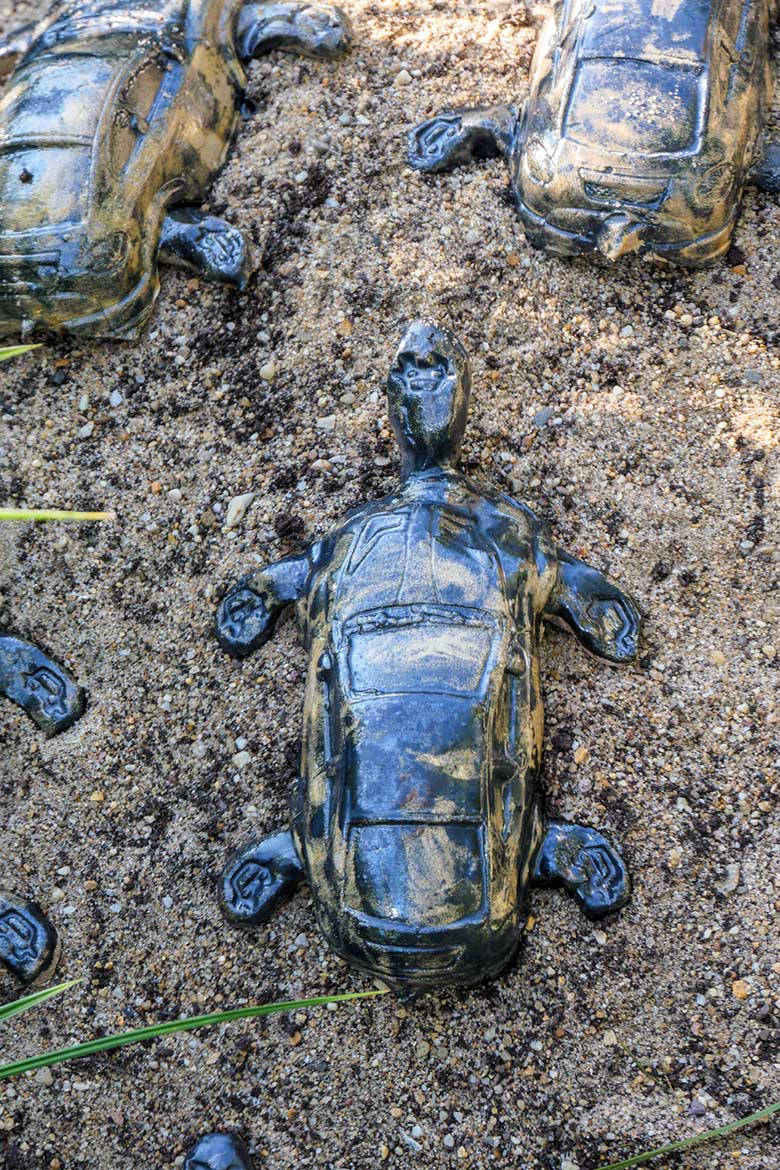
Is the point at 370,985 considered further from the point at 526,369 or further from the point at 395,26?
the point at 395,26

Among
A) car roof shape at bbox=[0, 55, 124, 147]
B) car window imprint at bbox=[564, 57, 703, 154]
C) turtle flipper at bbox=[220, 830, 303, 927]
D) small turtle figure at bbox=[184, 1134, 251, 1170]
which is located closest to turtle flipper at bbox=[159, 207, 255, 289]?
car roof shape at bbox=[0, 55, 124, 147]

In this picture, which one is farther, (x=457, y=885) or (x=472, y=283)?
(x=472, y=283)

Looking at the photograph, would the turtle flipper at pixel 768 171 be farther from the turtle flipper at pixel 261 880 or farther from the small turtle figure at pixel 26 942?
the small turtle figure at pixel 26 942

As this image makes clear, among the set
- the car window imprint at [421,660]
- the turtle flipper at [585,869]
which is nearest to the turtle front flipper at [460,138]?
the car window imprint at [421,660]

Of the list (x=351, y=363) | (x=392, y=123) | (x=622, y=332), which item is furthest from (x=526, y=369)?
(x=392, y=123)

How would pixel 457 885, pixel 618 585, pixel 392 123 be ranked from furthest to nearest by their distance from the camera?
pixel 392 123
pixel 618 585
pixel 457 885

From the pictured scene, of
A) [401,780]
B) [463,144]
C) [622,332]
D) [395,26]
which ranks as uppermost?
[395,26]

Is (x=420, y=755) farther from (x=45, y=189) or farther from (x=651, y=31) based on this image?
(x=651, y=31)
